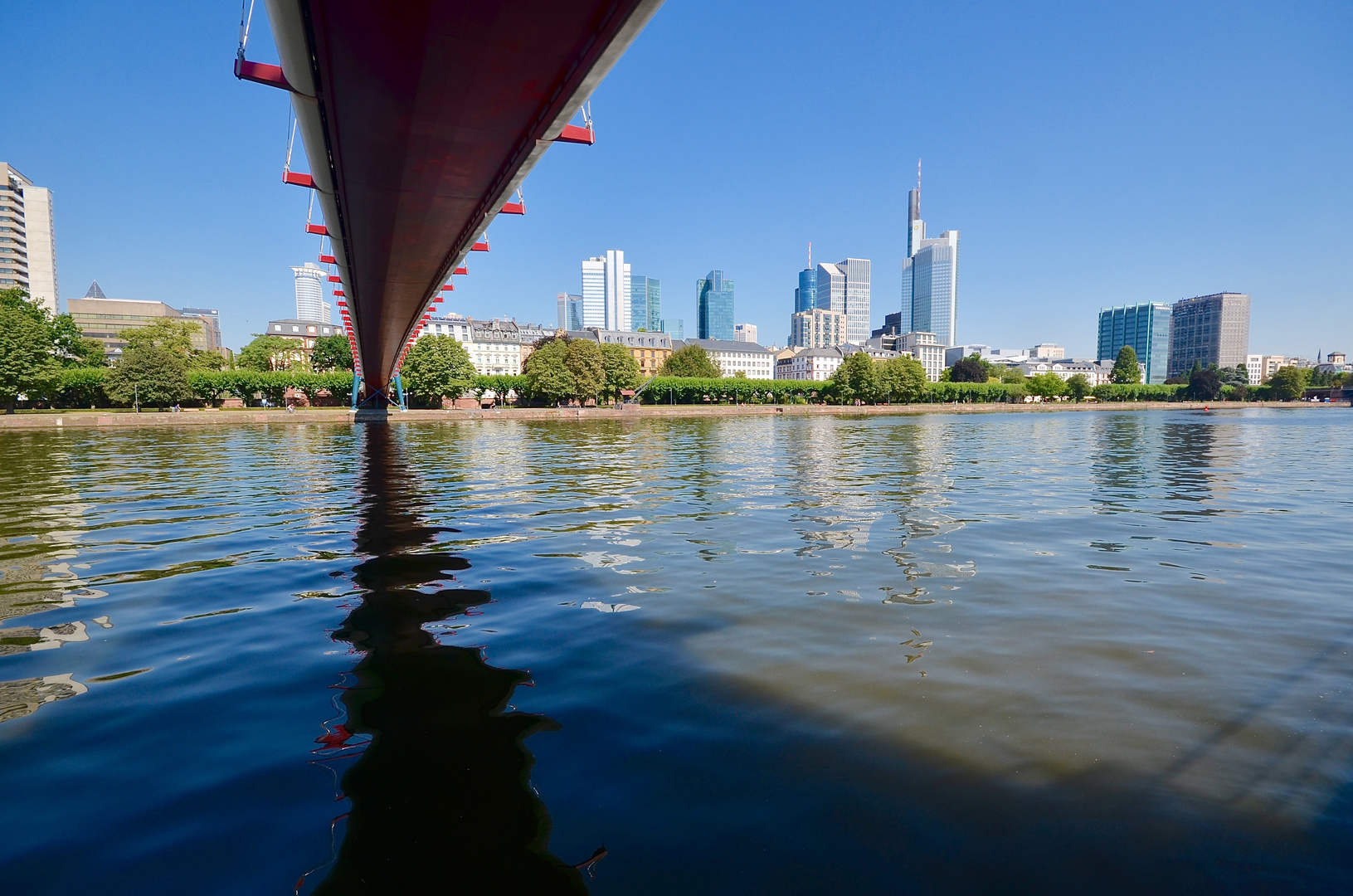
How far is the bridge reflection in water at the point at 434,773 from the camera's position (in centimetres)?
288

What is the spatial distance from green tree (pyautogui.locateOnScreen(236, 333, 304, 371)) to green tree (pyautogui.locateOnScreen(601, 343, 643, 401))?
6188 cm

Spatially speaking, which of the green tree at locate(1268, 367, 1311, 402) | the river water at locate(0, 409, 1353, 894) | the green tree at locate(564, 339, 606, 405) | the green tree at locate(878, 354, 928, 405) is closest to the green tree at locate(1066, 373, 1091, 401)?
the green tree at locate(1268, 367, 1311, 402)

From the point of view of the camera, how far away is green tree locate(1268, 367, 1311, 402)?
165250 mm

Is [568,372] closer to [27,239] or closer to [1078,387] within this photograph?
[1078,387]

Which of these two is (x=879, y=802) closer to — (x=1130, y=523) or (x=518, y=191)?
(x=1130, y=523)

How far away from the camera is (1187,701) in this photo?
182 inches

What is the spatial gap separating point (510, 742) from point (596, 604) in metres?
3.04

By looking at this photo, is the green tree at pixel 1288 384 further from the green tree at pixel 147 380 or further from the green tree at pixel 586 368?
the green tree at pixel 147 380

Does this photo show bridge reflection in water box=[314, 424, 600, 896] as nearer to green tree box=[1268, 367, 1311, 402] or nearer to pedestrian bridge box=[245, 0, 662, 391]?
pedestrian bridge box=[245, 0, 662, 391]

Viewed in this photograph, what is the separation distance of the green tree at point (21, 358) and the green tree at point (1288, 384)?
241920 mm

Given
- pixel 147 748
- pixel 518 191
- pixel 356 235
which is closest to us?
pixel 147 748

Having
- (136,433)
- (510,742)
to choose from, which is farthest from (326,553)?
(136,433)

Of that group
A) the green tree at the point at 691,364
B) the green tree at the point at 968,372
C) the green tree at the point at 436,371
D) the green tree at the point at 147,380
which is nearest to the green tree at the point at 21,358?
the green tree at the point at 147,380

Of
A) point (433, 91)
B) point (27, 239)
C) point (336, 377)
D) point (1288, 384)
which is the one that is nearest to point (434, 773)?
point (433, 91)
